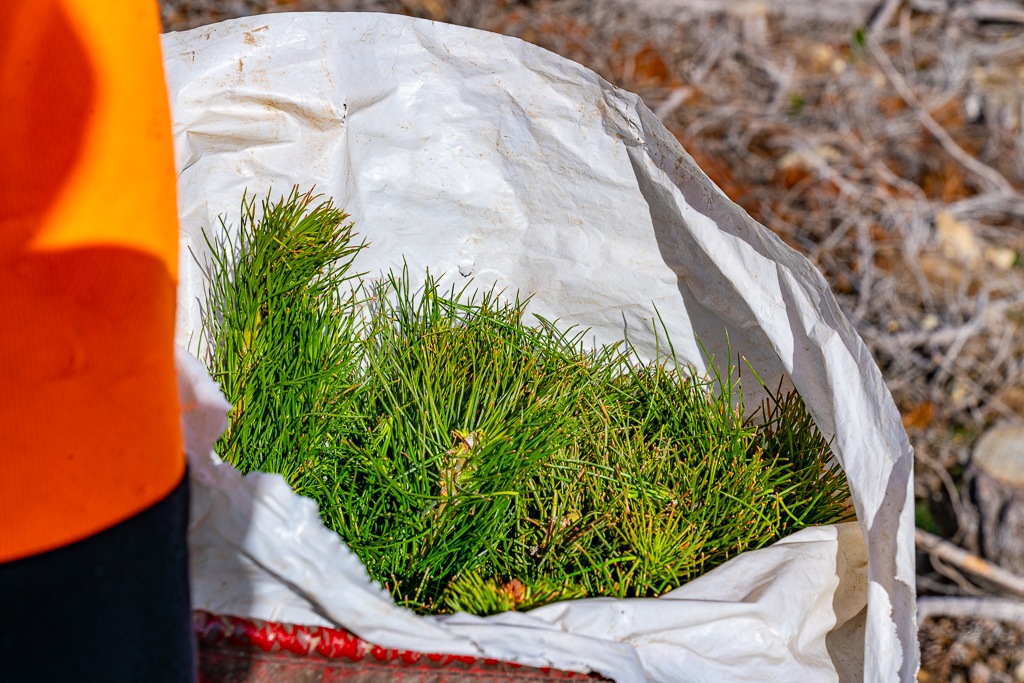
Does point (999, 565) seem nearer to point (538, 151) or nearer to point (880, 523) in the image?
point (880, 523)

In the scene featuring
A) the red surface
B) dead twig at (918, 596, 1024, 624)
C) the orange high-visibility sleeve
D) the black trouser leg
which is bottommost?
dead twig at (918, 596, 1024, 624)

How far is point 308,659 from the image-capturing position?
16.4 inches

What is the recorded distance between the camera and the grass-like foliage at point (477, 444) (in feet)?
1.70

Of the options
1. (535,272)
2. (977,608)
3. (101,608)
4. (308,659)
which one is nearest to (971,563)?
(977,608)

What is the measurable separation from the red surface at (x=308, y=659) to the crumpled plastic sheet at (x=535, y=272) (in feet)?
0.03

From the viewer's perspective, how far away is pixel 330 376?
60 centimetres

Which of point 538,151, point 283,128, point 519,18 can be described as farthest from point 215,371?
point 519,18

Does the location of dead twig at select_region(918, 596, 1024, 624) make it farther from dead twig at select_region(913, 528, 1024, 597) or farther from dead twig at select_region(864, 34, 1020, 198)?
dead twig at select_region(864, 34, 1020, 198)

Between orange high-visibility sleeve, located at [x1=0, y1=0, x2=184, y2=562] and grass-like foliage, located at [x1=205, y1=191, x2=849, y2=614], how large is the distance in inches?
8.5

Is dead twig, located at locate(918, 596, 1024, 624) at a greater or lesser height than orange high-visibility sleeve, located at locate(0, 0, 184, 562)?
lesser

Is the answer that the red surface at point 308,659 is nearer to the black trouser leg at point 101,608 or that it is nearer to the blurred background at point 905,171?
the black trouser leg at point 101,608

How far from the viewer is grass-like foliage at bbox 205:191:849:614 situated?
0.52 meters

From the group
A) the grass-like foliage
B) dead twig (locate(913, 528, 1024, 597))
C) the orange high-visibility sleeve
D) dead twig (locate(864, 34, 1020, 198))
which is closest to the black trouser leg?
the orange high-visibility sleeve

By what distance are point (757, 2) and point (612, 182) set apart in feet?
3.56
